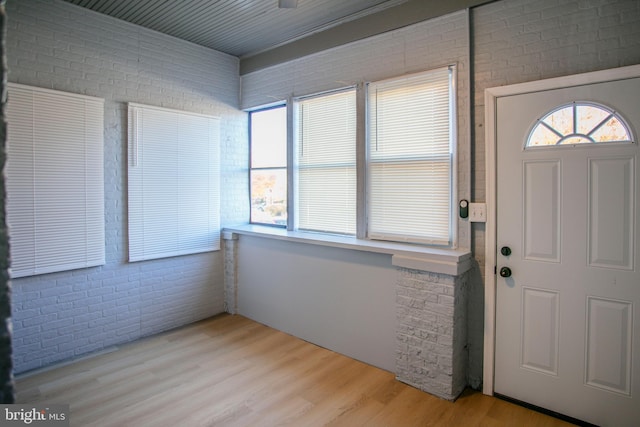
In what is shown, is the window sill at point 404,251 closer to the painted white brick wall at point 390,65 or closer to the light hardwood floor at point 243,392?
the painted white brick wall at point 390,65

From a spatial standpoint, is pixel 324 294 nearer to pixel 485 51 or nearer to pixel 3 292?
pixel 485 51

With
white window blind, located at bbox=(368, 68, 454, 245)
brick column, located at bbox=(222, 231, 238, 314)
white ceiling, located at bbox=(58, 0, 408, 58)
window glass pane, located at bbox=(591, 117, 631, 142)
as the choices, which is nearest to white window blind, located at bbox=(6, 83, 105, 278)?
white ceiling, located at bbox=(58, 0, 408, 58)

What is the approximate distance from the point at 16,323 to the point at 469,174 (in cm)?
393

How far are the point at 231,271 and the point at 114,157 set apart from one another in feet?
6.01

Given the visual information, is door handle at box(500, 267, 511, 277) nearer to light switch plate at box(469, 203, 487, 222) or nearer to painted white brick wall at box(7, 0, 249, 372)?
light switch plate at box(469, 203, 487, 222)

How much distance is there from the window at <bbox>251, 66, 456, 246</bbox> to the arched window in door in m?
0.62

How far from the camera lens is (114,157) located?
3600mm

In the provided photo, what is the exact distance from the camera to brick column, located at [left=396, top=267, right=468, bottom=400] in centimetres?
271

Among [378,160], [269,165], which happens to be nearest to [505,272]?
[378,160]

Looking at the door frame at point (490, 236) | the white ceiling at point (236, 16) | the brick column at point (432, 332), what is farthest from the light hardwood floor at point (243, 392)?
the white ceiling at point (236, 16)

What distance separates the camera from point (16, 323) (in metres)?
3.06

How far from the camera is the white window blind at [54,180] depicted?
300cm

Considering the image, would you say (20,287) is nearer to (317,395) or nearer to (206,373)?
(206,373)

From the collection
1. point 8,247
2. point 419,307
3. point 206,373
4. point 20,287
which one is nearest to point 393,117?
point 419,307
